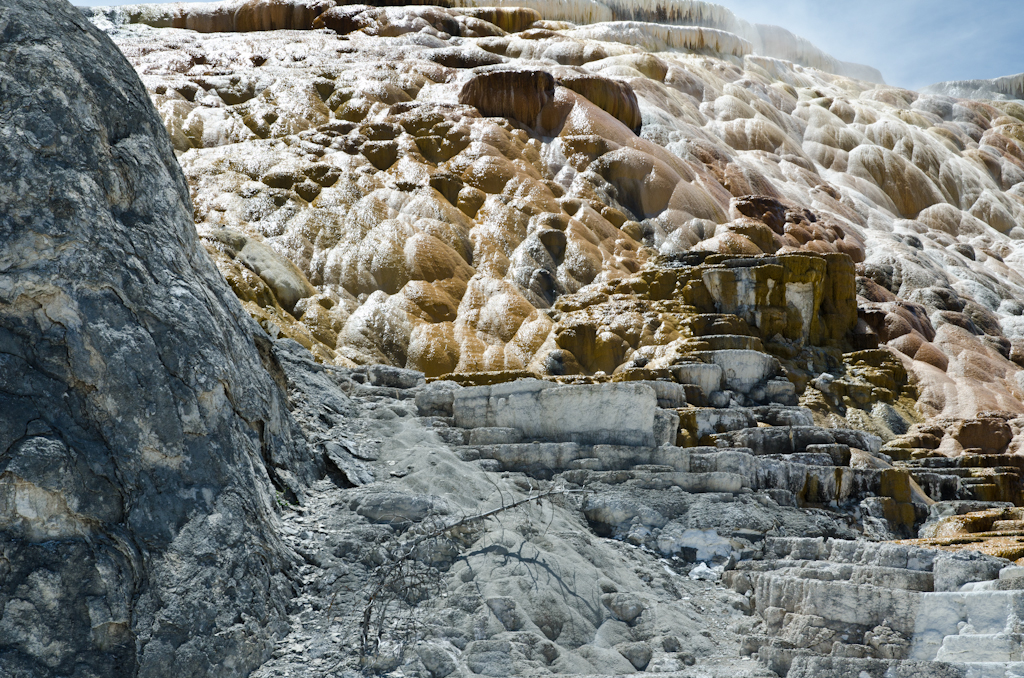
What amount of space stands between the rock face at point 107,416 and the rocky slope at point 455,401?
2 centimetres

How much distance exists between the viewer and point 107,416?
6551 mm

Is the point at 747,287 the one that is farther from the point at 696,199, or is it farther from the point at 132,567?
the point at 132,567

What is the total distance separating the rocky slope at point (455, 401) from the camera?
638cm

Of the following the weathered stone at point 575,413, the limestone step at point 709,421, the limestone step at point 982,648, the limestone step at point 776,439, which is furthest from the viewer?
the limestone step at point 709,421

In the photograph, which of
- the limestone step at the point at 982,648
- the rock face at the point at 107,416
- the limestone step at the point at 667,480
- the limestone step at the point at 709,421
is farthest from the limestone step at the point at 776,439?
the rock face at the point at 107,416

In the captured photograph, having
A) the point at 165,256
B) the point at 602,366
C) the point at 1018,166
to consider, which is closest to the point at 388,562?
the point at 165,256

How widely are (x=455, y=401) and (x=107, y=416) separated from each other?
5516 millimetres

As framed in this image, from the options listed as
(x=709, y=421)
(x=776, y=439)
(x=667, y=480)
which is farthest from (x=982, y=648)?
(x=709, y=421)

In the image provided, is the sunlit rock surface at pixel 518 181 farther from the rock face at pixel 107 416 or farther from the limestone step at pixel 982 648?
the limestone step at pixel 982 648

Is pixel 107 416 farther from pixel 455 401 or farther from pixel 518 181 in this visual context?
pixel 518 181

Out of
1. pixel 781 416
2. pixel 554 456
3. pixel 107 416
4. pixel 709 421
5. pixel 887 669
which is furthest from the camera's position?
pixel 781 416

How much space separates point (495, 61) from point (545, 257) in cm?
1168

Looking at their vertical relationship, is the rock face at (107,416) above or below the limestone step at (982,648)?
Result: above

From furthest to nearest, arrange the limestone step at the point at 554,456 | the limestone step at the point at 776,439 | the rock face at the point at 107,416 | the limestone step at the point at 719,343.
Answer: the limestone step at the point at 719,343, the limestone step at the point at 776,439, the limestone step at the point at 554,456, the rock face at the point at 107,416
